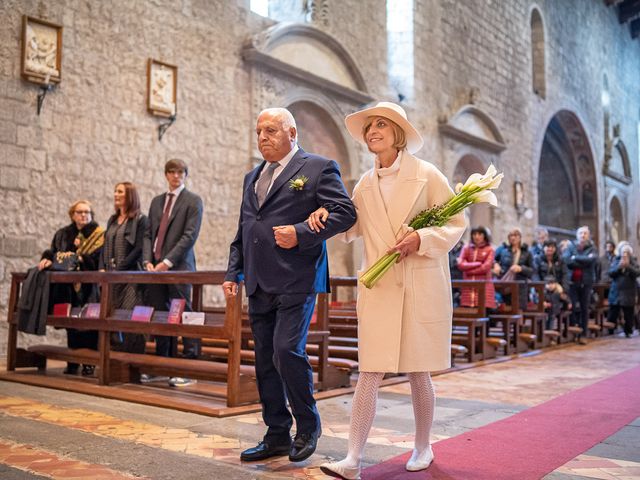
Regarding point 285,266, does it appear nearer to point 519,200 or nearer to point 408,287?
point 408,287

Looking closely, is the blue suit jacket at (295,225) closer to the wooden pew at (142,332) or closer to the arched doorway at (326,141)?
the wooden pew at (142,332)

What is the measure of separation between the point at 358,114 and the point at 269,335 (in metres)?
1.00

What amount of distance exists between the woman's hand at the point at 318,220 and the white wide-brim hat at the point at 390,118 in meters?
0.34

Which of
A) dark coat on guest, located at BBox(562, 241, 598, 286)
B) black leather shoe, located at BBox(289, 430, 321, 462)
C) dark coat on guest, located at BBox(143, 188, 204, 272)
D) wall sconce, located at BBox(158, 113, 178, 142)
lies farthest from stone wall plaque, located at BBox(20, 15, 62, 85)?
dark coat on guest, located at BBox(562, 241, 598, 286)

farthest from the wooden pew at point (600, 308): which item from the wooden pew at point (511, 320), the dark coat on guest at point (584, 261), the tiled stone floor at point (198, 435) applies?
the tiled stone floor at point (198, 435)

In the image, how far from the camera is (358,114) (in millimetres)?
2932

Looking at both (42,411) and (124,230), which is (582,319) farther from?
(42,411)

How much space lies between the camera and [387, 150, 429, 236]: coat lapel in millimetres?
2859

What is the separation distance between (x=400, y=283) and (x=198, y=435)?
4.57 feet

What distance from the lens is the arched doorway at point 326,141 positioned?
35.2 feet

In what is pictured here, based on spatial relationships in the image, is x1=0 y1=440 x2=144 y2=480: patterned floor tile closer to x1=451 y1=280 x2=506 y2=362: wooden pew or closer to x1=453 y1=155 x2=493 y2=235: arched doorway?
x1=451 y1=280 x2=506 y2=362: wooden pew

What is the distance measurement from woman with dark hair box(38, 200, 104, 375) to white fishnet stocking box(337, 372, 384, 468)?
3.43 meters

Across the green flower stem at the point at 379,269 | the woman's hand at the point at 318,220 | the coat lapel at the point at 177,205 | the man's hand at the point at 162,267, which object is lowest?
the green flower stem at the point at 379,269

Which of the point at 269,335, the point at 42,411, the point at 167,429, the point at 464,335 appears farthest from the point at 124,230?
the point at 464,335
